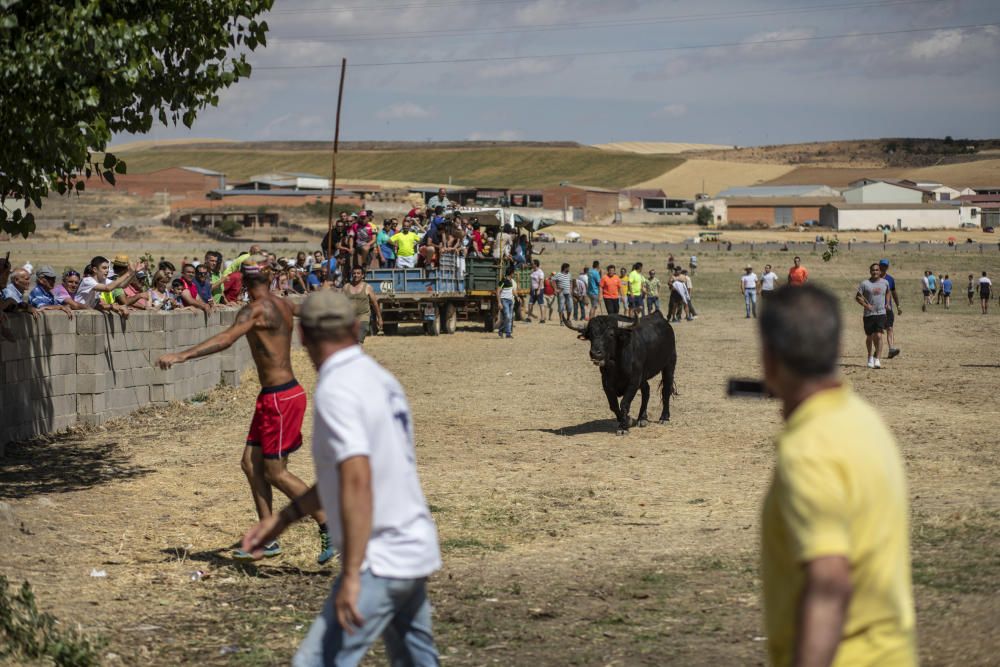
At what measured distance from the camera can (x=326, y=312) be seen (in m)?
4.27

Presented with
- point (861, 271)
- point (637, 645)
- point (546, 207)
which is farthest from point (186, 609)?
point (546, 207)

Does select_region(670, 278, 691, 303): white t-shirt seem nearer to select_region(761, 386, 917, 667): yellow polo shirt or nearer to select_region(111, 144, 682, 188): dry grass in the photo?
select_region(761, 386, 917, 667): yellow polo shirt

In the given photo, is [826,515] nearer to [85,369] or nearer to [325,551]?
[325,551]

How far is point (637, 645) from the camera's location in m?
6.56

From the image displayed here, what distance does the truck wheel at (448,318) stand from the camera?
30031mm

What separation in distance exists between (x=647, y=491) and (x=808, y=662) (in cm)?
800

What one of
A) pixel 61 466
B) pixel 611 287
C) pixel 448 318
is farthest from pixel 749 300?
pixel 61 466

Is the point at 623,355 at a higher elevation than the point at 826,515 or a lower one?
lower

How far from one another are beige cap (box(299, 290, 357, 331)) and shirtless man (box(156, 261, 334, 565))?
3796mm

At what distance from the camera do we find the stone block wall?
1298 centimetres

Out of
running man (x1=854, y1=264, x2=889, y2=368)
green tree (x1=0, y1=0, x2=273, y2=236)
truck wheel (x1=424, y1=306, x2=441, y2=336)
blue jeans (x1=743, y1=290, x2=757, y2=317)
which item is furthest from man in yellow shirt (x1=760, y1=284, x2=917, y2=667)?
blue jeans (x1=743, y1=290, x2=757, y2=317)

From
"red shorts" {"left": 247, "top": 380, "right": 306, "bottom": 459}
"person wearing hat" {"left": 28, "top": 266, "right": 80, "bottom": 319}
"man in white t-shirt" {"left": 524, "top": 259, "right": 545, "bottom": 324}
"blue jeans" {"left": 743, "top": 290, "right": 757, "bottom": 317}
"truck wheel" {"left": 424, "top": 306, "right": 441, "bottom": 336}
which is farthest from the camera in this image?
"blue jeans" {"left": 743, "top": 290, "right": 757, "bottom": 317}

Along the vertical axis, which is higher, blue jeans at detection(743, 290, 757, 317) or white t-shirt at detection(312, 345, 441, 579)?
white t-shirt at detection(312, 345, 441, 579)

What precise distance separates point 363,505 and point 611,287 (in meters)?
28.7
